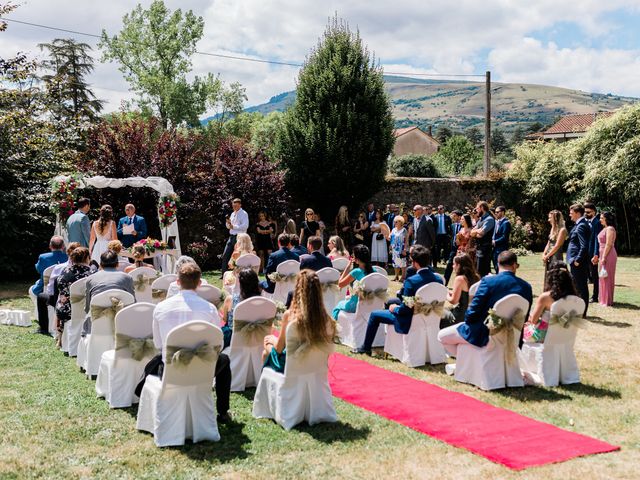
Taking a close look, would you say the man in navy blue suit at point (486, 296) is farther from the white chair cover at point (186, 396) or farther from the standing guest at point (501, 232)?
the standing guest at point (501, 232)

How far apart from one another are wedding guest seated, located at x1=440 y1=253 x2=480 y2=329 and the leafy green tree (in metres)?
11.3

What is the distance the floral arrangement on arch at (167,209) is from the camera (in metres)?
15.7

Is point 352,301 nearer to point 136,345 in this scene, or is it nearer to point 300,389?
point 300,389

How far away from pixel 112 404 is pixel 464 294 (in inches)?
172

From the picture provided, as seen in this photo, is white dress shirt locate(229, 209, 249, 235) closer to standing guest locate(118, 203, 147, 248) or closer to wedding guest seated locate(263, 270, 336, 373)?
standing guest locate(118, 203, 147, 248)

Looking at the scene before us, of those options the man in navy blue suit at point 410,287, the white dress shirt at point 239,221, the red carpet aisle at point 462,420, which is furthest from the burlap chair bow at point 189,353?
the white dress shirt at point 239,221

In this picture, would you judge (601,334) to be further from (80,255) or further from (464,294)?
(80,255)

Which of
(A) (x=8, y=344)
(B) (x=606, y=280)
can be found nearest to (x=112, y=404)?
(A) (x=8, y=344)

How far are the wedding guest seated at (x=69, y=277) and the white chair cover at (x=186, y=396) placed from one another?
335cm

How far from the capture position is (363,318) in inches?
354

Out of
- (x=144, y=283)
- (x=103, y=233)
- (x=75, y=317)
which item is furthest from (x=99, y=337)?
(x=103, y=233)

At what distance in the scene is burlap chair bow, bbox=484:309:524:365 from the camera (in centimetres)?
691

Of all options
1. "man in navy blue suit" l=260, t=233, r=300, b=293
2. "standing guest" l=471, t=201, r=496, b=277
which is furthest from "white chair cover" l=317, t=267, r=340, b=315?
"standing guest" l=471, t=201, r=496, b=277

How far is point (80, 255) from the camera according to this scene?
27.1 feet
